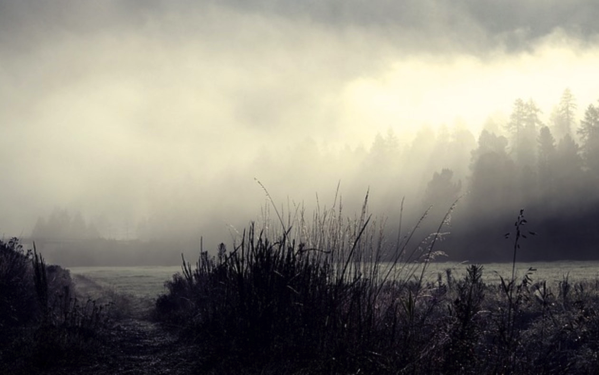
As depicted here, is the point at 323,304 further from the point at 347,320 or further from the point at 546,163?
the point at 546,163

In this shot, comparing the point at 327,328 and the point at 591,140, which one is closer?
the point at 327,328

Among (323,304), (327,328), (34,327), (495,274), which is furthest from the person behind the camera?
(495,274)

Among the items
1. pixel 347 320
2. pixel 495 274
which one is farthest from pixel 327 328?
pixel 495 274

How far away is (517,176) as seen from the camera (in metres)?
56.8

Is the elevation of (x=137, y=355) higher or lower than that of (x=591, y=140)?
lower

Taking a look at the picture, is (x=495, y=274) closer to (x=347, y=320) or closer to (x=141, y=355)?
(x=141, y=355)

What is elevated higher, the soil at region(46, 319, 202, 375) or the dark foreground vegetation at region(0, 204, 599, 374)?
the dark foreground vegetation at region(0, 204, 599, 374)

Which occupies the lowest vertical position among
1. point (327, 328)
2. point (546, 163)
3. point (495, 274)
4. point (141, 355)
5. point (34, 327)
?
point (141, 355)

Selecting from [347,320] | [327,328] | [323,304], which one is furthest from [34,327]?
[347,320]

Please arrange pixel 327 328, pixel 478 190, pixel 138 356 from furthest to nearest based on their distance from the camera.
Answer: pixel 478 190
pixel 138 356
pixel 327 328

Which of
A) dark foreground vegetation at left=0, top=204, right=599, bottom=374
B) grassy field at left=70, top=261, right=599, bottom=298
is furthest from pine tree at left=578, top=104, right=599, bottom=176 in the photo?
dark foreground vegetation at left=0, top=204, right=599, bottom=374

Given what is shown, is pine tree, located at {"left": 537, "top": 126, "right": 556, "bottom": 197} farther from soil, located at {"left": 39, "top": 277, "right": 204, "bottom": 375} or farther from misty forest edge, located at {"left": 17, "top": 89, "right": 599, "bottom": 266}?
soil, located at {"left": 39, "top": 277, "right": 204, "bottom": 375}

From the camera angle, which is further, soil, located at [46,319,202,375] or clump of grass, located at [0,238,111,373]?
clump of grass, located at [0,238,111,373]

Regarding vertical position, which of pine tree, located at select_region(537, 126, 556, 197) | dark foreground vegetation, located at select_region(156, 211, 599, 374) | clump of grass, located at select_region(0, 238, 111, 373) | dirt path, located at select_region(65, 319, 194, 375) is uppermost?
pine tree, located at select_region(537, 126, 556, 197)
